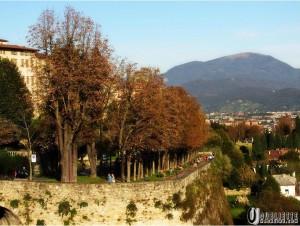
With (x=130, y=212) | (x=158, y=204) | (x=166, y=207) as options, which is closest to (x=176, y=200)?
(x=166, y=207)

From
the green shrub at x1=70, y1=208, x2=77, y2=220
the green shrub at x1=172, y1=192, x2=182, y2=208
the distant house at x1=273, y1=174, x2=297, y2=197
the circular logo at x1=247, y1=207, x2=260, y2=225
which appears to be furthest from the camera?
the distant house at x1=273, y1=174, x2=297, y2=197

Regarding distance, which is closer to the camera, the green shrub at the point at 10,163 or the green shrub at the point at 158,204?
the green shrub at the point at 158,204

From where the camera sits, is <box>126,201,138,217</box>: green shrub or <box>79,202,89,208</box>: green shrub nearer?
<box>79,202,89,208</box>: green shrub

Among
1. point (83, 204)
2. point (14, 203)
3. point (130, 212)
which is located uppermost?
point (14, 203)

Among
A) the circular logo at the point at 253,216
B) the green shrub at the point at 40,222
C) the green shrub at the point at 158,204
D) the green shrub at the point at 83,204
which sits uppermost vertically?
the green shrub at the point at 83,204

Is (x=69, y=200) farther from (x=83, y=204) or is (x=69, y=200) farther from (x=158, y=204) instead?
(x=158, y=204)

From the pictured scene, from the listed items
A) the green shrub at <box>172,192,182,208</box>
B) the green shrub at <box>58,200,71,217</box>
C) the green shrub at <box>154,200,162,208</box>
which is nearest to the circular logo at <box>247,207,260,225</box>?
the green shrub at <box>172,192,182,208</box>

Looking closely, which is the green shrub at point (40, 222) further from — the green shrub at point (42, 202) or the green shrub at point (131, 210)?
the green shrub at point (131, 210)

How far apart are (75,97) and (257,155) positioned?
329ft

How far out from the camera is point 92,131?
181ft

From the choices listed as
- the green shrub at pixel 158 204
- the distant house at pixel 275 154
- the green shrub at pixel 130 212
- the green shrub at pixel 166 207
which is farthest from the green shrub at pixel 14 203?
the distant house at pixel 275 154

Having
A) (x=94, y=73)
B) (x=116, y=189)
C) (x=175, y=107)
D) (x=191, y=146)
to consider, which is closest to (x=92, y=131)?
(x=94, y=73)

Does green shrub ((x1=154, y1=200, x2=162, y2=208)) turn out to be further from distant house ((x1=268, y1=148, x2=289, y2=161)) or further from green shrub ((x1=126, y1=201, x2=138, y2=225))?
distant house ((x1=268, y1=148, x2=289, y2=161))

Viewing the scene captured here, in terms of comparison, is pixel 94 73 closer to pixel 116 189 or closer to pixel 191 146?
pixel 116 189
